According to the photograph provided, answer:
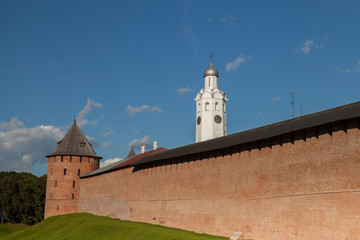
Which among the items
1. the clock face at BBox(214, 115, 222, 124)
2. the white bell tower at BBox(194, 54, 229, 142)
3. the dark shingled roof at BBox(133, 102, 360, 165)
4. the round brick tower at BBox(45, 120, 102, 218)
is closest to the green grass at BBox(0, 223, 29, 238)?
the round brick tower at BBox(45, 120, 102, 218)

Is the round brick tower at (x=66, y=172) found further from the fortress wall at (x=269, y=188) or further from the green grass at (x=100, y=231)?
the fortress wall at (x=269, y=188)

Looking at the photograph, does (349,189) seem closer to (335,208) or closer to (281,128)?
(335,208)

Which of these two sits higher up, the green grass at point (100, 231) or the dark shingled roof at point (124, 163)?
the dark shingled roof at point (124, 163)

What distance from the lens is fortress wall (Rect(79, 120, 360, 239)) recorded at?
16375mm

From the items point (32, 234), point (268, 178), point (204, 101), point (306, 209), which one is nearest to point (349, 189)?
point (306, 209)

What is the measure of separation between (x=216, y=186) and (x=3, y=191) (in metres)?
42.4

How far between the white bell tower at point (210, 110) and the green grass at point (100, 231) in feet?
67.7

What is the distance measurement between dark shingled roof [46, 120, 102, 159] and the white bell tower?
1406cm

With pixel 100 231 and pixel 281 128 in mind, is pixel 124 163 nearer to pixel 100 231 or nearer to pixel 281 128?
pixel 100 231

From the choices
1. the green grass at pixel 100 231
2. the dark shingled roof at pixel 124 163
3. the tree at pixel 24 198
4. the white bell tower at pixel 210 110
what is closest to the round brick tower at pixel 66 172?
the dark shingled roof at pixel 124 163

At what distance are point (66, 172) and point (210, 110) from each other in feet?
62.9

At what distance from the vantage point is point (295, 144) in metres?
18.8

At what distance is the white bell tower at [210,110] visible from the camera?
54.4m

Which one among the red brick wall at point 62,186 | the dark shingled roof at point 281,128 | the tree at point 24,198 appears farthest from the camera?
the tree at point 24,198
